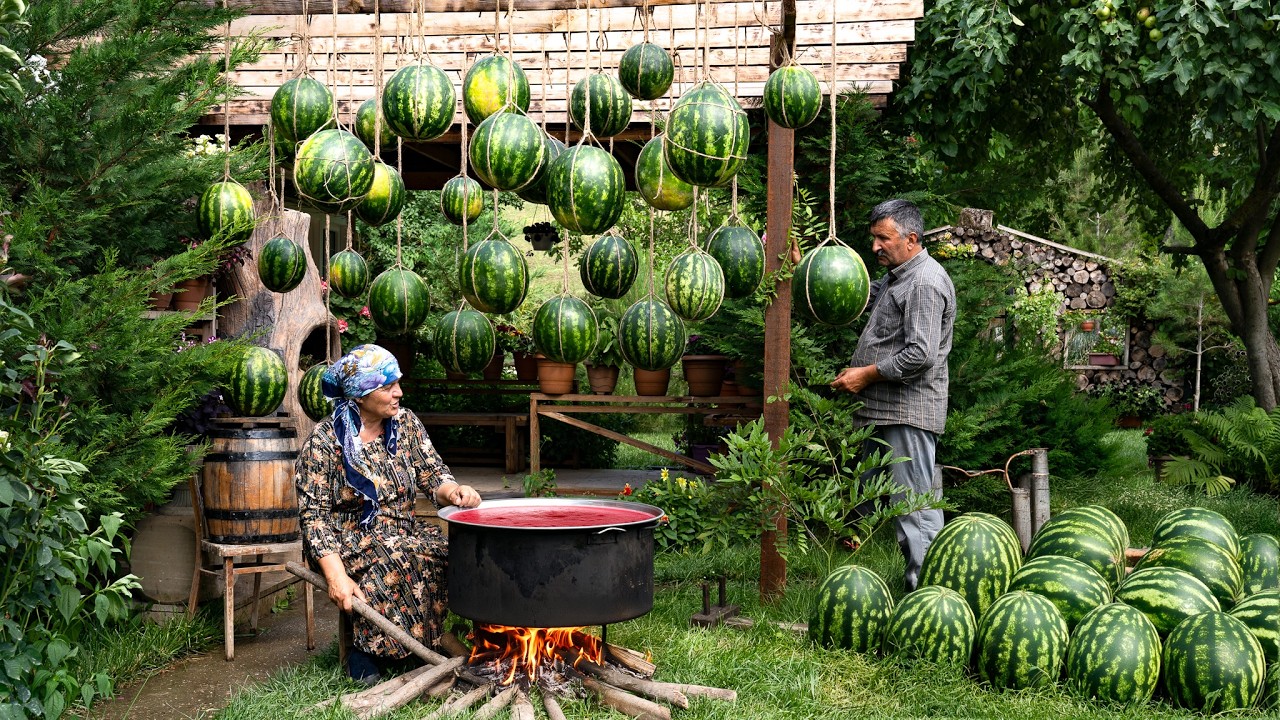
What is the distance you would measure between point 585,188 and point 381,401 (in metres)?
1.20

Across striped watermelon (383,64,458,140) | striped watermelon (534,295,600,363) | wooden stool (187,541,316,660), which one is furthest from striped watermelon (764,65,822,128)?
wooden stool (187,541,316,660)

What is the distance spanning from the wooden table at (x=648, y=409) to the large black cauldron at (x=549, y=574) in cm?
316

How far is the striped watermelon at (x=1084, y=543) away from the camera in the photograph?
4266 millimetres

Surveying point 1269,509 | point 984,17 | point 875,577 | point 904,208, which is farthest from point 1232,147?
point 875,577

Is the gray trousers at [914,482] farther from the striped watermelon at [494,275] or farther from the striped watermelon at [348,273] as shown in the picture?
the striped watermelon at [348,273]

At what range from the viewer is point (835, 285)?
4.13 metres

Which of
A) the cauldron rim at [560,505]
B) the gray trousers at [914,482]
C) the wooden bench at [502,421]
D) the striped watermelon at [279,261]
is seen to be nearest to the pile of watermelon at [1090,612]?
the gray trousers at [914,482]

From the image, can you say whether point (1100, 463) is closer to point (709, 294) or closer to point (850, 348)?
point (850, 348)

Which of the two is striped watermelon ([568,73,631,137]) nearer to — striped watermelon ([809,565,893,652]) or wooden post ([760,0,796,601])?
wooden post ([760,0,796,601])

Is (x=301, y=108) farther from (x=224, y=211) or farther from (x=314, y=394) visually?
(x=314, y=394)

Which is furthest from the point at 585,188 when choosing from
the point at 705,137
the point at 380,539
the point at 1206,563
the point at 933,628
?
the point at 1206,563

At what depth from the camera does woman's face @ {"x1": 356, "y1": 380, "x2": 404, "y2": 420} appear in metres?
4.03

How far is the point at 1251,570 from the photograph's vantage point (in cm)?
434

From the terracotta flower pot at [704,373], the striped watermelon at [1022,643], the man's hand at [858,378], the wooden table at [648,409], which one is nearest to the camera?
the striped watermelon at [1022,643]
